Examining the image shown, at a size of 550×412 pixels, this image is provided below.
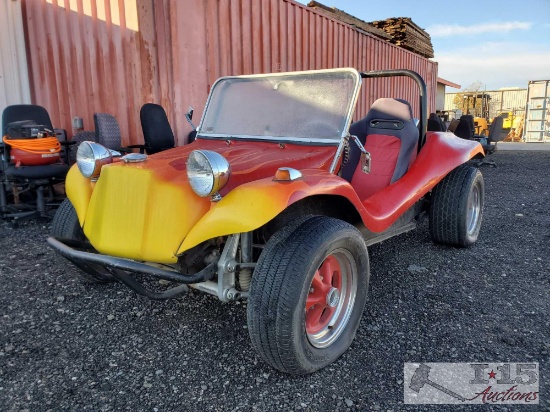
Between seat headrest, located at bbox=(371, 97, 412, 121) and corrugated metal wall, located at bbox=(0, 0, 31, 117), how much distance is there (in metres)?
4.83

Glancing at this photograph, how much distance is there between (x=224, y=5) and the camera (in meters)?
5.86

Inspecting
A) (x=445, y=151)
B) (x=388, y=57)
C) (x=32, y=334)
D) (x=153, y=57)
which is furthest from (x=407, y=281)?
(x=388, y=57)

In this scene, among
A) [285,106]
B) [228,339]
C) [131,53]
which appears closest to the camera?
[228,339]

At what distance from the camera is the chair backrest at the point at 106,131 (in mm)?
4742

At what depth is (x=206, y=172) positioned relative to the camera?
1825 mm

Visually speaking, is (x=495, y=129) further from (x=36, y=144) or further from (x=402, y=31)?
(x=36, y=144)

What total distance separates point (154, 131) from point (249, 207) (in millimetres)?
3415

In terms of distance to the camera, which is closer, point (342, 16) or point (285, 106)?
point (285, 106)

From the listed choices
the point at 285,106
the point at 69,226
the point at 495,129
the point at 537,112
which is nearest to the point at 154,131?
the point at 285,106

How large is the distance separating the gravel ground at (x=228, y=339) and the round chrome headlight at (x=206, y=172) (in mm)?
832

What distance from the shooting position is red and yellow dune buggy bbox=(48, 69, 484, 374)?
1.75 metres

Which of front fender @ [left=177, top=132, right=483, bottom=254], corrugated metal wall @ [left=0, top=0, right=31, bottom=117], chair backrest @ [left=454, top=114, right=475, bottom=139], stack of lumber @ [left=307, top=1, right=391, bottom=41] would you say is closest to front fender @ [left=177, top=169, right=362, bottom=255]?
front fender @ [left=177, top=132, right=483, bottom=254]

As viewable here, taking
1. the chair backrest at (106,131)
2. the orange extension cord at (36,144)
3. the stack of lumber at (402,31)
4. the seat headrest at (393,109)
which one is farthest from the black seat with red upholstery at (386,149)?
the stack of lumber at (402,31)

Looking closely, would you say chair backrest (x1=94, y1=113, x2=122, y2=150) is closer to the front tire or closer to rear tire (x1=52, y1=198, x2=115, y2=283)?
rear tire (x1=52, y1=198, x2=115, y2=283)
